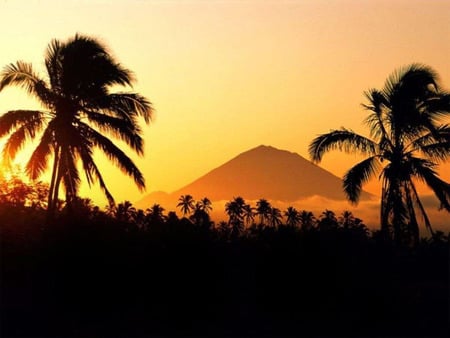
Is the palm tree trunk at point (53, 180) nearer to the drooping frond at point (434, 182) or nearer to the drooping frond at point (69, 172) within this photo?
the drooping frond at point (69, 172)

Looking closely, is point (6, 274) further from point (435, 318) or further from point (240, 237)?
point (435, 318)

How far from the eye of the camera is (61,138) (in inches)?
1234

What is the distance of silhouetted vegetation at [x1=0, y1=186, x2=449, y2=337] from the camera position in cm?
1795

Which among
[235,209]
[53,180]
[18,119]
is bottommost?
[53,180]

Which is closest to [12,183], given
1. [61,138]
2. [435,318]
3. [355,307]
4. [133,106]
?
[61,138]

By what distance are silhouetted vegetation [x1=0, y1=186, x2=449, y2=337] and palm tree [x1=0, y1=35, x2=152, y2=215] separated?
10.3 m

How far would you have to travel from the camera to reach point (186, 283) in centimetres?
1886

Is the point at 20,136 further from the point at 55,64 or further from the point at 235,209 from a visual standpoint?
the point at 235,209

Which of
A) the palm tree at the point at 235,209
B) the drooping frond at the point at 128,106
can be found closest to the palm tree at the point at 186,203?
the palm tree at the point at 235,209

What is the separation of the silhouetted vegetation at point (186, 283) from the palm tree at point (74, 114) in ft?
34.0

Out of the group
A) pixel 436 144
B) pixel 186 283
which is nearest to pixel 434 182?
pixel 436 144

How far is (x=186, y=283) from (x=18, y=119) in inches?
616

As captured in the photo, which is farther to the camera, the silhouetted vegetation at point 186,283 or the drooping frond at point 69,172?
the drooping frond at point 69,172

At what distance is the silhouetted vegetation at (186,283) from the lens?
18.0m
